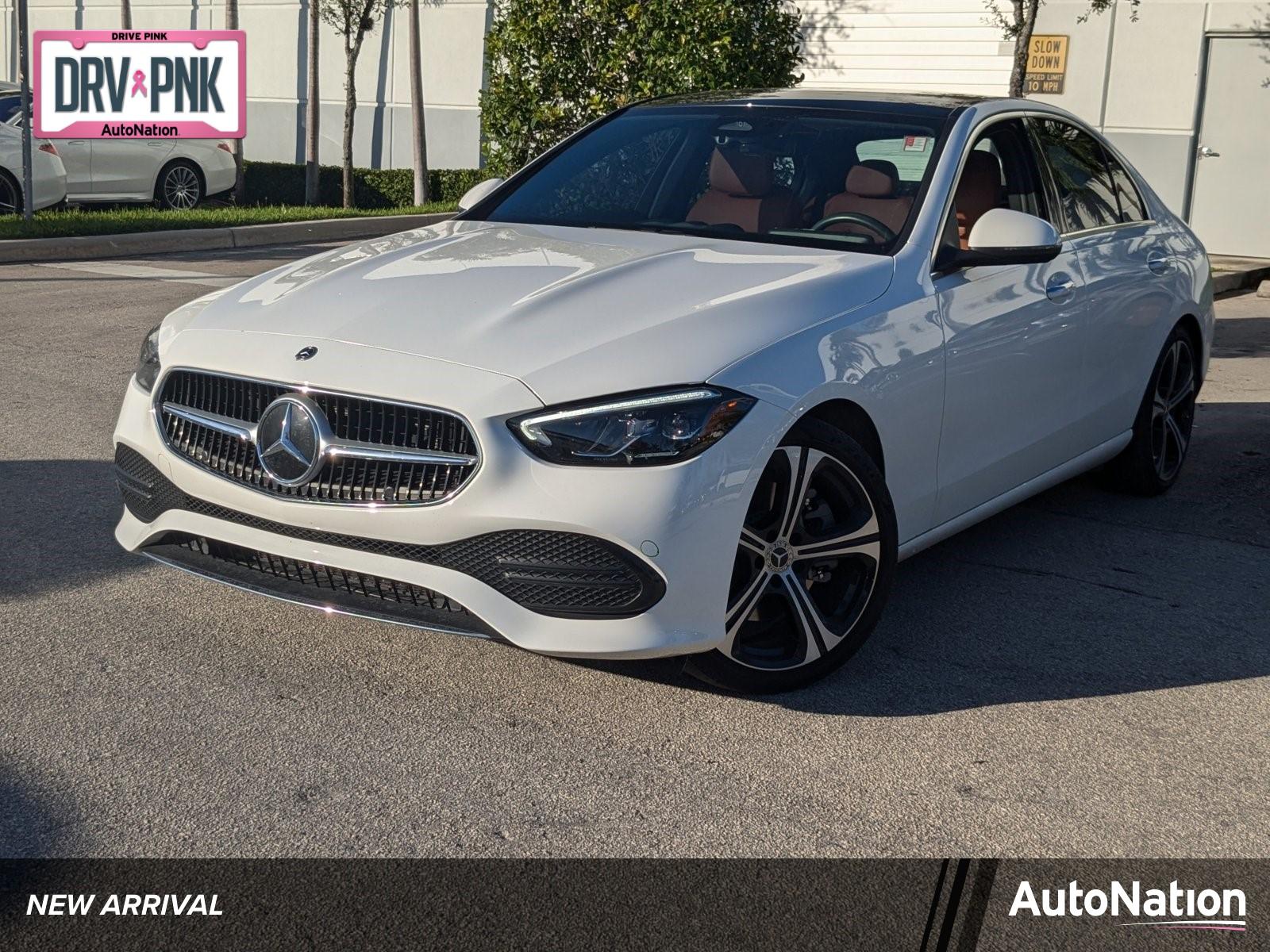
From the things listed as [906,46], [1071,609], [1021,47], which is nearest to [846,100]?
[1071,609]

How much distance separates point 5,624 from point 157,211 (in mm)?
12300

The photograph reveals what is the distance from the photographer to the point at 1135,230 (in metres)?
6.03

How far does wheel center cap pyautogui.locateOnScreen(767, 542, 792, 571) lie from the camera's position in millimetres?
3943

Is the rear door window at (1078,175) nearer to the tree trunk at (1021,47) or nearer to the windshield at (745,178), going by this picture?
the windshield at (745,178)

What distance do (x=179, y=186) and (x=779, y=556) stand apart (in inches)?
618

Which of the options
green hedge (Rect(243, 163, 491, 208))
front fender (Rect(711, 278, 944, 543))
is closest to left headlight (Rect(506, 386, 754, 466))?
front fender (Rect(711, 278, 944, 543))

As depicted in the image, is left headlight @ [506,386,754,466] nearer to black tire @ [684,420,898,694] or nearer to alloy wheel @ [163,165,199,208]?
black tire @ [684,420,898,694]

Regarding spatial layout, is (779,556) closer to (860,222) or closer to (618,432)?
(618,432)

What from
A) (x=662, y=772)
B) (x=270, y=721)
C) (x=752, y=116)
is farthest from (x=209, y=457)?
(x=752, y=116)

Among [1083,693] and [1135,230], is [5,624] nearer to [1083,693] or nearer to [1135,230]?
[1083,693]

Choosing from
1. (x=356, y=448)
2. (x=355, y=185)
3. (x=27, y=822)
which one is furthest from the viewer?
(x=355, y=185)

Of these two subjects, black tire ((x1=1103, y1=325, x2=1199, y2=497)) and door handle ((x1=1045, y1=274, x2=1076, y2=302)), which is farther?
black tire ((x1=1103, y1=325, x2=1199, y2=497))

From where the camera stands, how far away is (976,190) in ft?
16.9

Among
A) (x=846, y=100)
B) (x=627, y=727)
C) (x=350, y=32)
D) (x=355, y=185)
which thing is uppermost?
(x=350, y=32)
